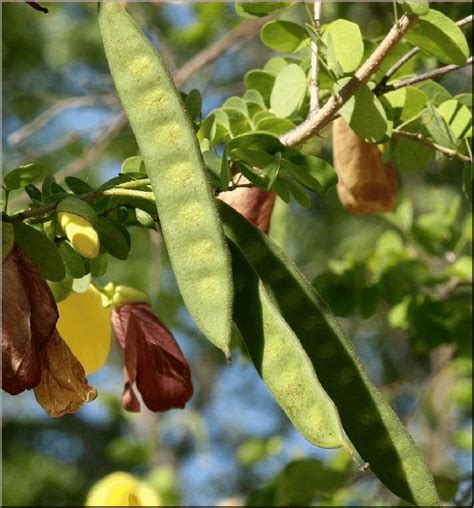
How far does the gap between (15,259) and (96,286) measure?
0.90ft

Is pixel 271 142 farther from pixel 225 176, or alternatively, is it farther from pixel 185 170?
pixel 185 170

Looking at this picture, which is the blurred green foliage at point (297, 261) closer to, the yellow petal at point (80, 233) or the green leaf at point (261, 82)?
the green leaf at point (261, 82)

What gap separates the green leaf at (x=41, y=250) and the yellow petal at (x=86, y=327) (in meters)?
0.13

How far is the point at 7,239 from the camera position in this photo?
84 cm

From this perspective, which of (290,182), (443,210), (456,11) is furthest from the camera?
(443,210)

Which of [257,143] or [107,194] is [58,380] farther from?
[257,143]

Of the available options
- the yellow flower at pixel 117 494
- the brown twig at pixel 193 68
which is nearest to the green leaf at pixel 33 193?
the yellow flower at pixel 117 494

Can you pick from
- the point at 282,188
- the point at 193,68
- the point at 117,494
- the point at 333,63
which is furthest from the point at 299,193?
the point at 193,68

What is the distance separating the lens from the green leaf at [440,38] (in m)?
1.01

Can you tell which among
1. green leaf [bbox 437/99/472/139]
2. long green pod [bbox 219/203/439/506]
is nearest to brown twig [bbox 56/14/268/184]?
green leaf [bbox 437/99/472/139]

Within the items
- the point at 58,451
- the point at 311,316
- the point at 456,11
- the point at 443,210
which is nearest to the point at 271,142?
the point at 311,316

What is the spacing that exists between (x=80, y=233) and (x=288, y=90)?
0.39m

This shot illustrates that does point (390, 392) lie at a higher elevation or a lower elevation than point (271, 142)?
lower

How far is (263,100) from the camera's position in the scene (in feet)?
4.03
